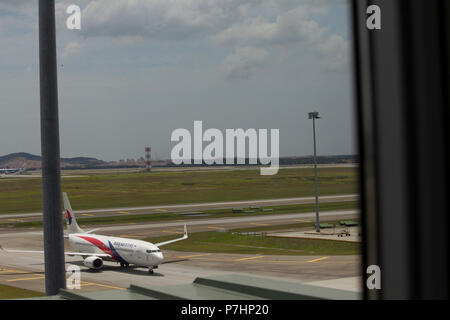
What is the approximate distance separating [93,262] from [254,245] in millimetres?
9493

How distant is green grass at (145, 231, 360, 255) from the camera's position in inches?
1042

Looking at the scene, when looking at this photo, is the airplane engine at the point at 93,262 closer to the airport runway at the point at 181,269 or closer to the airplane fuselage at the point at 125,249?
the airport runway at the point at 181,269

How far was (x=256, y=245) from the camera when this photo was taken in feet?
96.4

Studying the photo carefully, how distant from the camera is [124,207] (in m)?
54.9

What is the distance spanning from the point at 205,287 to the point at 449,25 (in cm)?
238

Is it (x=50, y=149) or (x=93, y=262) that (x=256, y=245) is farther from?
(x=50, y=149)

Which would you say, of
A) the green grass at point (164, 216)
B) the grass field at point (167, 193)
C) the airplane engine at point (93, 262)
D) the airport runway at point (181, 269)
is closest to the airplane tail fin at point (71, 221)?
the airport runway at point (181, 269)

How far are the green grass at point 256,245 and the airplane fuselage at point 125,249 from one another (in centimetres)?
531

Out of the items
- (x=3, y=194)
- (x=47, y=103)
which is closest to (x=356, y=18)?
(x=47, y=103)

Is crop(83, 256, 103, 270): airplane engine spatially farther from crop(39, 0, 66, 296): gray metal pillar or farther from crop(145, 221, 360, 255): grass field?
crop(39, 0, 66, 296): gray metal pillar

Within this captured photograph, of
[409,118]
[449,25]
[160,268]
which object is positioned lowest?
[160,268]

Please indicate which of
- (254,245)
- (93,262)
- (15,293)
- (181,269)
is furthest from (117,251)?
(254,245)

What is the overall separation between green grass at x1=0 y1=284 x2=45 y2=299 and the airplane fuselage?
5053 millimetres

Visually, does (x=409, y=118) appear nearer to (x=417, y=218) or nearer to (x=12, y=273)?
(x=417, y=218)
